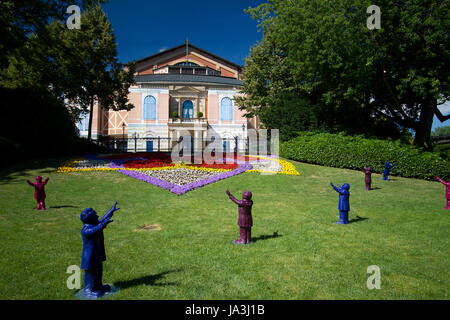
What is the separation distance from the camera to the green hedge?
15750 millimetres

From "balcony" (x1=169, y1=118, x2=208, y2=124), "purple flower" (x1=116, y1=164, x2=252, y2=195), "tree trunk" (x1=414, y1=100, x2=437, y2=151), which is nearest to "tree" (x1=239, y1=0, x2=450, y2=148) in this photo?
"tree trunk" (x1=414, y1=100, x2=437, y2=151)

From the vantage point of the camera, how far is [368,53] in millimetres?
17344

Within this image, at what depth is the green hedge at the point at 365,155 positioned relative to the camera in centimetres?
1575

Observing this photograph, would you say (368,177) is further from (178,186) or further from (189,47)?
(189,47)

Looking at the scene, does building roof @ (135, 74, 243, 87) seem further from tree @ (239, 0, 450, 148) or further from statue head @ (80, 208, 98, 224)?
statue head @ (80, 208, 98, 224)

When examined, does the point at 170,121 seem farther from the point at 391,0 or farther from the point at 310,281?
the point at 310,281

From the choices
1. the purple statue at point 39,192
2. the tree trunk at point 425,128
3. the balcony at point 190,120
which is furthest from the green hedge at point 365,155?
the balcony at point 190,120

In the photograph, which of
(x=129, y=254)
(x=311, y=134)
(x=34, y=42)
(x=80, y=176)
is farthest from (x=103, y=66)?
(x=129, y=254)

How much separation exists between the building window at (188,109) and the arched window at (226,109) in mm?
4492

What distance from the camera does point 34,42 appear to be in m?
15.2

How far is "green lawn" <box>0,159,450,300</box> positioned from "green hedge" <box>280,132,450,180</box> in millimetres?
4775

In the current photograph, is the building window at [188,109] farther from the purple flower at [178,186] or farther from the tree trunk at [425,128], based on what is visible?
the tree trunk at [425,128]
